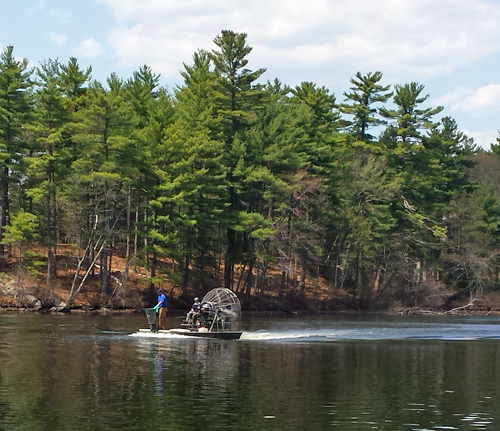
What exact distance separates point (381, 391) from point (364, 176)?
5885cm

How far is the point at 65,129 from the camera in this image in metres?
63.5

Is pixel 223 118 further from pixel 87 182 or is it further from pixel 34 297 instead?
pixel 34 297

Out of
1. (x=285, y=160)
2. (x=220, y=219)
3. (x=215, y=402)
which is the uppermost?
(x=285, y=160)

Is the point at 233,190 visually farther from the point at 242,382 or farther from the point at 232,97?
the point at 242,382

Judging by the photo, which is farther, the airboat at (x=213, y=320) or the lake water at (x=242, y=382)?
the airboat at (x=213, y=320)

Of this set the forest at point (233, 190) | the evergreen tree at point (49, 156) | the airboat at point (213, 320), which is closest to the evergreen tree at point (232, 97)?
the forest at point (233, 190)

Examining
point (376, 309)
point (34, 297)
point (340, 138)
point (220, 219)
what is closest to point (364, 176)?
point (340, 138)

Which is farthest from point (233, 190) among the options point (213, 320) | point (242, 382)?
point (242, 382)

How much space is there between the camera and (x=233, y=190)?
7475 cm

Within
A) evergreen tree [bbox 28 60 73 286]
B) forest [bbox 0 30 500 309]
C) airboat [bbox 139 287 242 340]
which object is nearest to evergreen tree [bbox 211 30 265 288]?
forest [bbox 0 30 500 309]

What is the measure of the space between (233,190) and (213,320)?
114ft

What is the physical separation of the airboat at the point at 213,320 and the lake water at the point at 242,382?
0.78m

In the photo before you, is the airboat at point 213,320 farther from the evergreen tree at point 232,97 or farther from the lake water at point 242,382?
the evergreen tree at point 232,97

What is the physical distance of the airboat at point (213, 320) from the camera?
39656 millimetres
